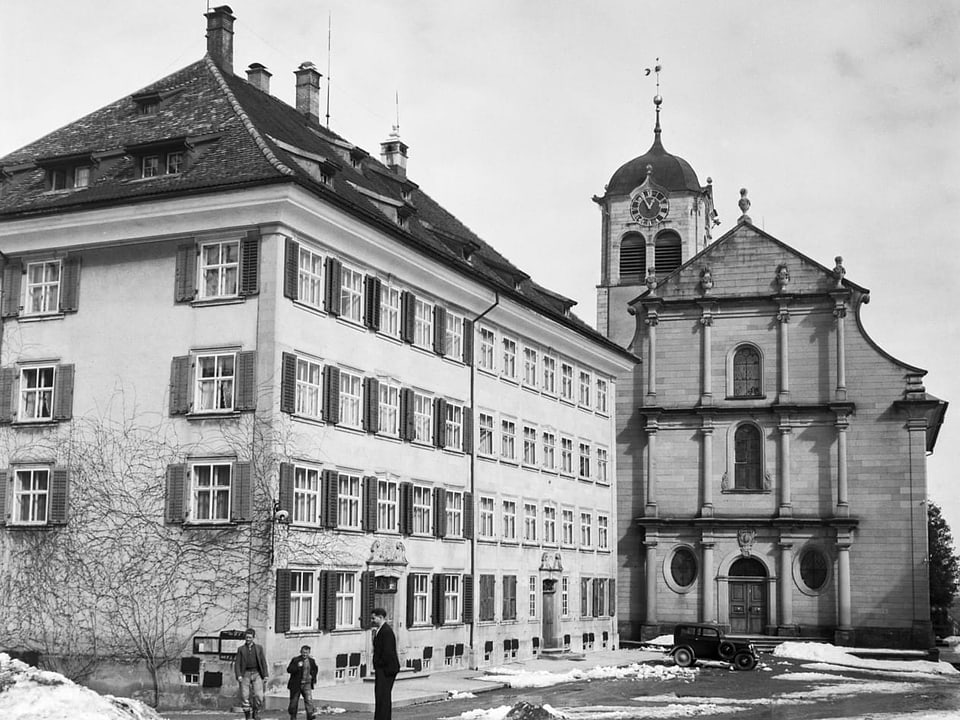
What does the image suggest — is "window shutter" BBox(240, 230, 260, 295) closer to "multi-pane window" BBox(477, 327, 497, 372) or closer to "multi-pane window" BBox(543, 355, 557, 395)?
"multi-pane window" BBox(477, 327, 497, 372)

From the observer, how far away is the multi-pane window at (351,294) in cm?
3381

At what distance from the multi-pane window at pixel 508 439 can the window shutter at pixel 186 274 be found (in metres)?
14.5

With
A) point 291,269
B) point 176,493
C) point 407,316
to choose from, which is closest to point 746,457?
point 407,316

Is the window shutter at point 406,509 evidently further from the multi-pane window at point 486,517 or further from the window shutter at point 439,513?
the multi-pane window at point 486,517

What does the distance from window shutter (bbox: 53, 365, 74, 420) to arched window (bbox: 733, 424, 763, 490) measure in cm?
3364

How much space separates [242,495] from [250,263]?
515 cm

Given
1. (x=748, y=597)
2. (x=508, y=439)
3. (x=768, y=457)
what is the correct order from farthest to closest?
1. (x=768, y=457)
2. (x=748, y=597)
3. (x=508, y=439)

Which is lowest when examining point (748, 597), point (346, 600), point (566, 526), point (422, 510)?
point (748, 597)

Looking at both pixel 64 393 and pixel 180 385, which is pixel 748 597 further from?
pixel 64 393

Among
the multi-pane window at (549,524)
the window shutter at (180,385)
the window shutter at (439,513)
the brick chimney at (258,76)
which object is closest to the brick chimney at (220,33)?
the brick chimney at (258,76)

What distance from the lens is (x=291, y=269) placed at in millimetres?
Result: 31391

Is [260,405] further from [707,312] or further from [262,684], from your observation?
[707,312]

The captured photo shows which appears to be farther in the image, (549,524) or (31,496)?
(549,524)

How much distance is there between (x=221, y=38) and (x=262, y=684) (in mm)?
20662
